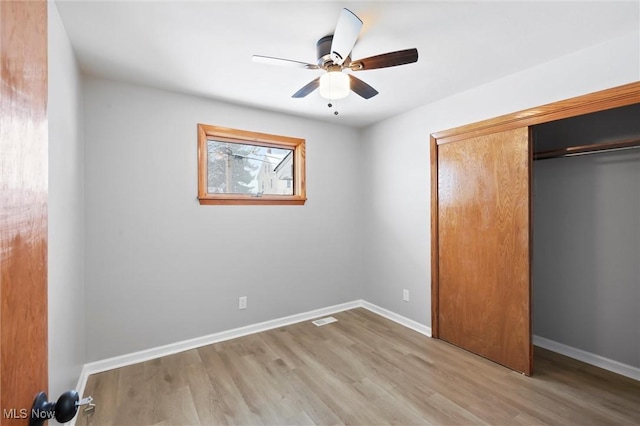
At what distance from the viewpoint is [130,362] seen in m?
2.49

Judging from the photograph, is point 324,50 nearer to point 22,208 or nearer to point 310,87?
point 310,87

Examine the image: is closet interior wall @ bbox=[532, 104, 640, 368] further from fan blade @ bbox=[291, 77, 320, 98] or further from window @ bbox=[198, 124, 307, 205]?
window @ bbox=[198, 124, 307, 205]

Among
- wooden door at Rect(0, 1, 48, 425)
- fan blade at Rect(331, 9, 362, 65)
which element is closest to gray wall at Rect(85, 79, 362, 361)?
fan blade at Rect(331, 9, 362, 65)

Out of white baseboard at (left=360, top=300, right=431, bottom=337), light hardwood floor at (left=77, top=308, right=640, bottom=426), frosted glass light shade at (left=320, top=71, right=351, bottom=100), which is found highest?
frosted glass light shade at (left=320, top=71, right=351, bottom=100)

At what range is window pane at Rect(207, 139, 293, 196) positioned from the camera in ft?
9.96

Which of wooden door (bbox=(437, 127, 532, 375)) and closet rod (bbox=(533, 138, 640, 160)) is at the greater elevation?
closet rod (bbox=(533, 138, 640, 160))

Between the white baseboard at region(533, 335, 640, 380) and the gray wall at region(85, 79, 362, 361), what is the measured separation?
90.6 inches

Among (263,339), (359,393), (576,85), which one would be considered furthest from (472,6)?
(263,339)

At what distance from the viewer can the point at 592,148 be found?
2.31m

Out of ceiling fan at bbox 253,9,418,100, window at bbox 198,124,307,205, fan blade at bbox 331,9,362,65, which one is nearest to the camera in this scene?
fan blade at bbox 331,9,362,65

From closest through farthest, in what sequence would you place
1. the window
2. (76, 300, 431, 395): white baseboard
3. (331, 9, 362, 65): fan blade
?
(331, 9, 362, 65): fan blade → (76, 300, 431, 395): white baseboard → the window

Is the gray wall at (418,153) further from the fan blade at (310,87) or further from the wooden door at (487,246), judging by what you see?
the fan blade at (310,87)

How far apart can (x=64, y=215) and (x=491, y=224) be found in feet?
10.3

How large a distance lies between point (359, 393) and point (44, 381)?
1.94 meters
